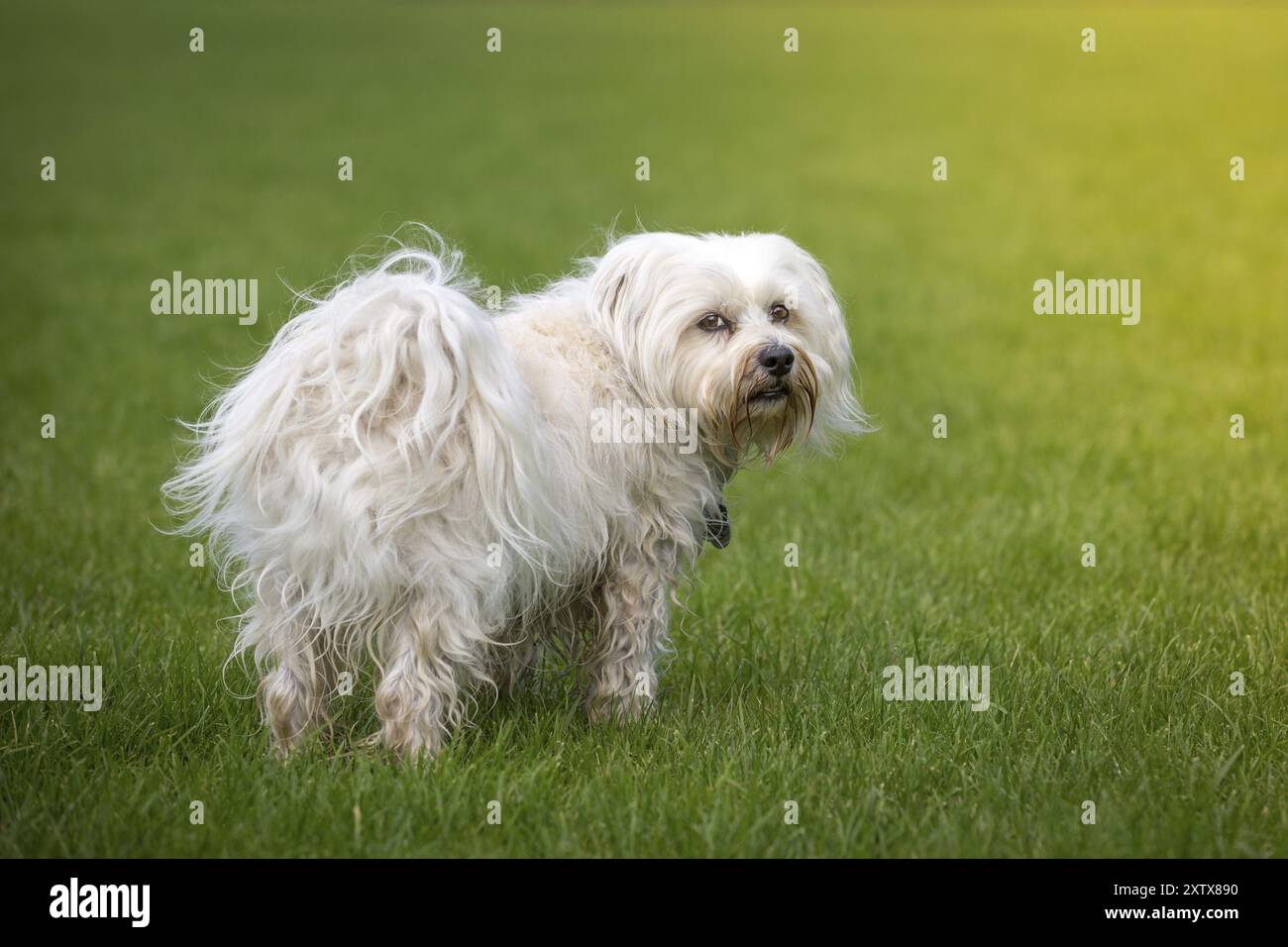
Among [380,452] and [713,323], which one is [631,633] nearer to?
[713,323]

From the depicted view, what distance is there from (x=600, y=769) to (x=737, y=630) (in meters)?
1.77

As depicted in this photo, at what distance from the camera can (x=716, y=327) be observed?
4.84 metres

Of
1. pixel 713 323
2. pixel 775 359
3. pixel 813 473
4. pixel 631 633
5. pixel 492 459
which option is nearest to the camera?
pixel 492 459

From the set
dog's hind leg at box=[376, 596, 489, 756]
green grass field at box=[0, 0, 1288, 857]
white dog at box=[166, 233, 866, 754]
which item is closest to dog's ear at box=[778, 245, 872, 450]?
white dog at box=[166, 233, 866, 754]

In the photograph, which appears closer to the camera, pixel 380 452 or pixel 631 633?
pixel 380 452

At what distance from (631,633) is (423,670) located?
916mm

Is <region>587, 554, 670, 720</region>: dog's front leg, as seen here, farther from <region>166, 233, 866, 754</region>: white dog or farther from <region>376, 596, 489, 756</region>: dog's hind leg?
<region>376, 596, 489, 756</region>: dog's hind leg

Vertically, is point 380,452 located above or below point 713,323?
below

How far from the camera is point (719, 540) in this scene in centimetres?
531

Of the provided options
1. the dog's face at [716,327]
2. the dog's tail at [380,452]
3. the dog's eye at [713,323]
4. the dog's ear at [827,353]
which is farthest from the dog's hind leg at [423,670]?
the dog's ear at [827,353]

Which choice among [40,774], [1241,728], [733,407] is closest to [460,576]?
[733,407]

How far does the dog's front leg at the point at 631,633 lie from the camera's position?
4973 millimetres

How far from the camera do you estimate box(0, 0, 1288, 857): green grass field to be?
14.1 feet

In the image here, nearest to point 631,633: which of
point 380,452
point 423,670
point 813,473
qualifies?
point 423,670
